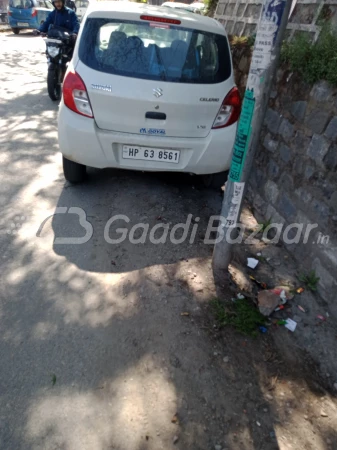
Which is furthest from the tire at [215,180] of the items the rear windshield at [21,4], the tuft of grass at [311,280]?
the rear windshield at [21,4]

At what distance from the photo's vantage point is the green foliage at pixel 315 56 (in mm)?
3047

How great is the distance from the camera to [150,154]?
390 centimetres

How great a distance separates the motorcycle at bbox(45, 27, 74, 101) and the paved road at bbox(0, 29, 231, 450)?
3.53 meters

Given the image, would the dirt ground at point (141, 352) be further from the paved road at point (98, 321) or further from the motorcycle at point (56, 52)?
the motorcycle at point (56, 52)

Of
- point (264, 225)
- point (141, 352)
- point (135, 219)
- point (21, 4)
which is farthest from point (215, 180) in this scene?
point (21, 4)

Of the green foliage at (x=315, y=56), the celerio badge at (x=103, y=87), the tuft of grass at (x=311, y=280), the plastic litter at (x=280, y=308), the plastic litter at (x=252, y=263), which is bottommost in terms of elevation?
the plastic litter at (x=252, y=263)

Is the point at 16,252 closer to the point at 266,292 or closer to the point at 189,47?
the point at 266,292

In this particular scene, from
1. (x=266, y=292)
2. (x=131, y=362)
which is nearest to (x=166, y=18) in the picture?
(x=266, y=292)

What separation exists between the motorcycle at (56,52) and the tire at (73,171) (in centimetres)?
384

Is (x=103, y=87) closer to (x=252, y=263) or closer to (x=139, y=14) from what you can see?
(x=139, y=14)

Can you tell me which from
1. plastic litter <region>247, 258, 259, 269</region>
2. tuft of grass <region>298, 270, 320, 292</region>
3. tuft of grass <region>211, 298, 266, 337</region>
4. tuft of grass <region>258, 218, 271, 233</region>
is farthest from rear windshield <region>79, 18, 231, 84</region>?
tuft of grass <region>211, 298, 266, 337</region>

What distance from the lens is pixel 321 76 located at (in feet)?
10.5

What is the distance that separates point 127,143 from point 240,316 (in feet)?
6.56

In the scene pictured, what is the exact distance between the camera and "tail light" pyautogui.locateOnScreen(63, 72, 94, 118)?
3.67 meters
